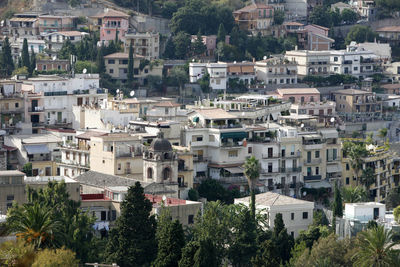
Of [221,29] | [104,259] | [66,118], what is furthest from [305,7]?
[104,259]

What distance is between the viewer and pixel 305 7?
509 feet

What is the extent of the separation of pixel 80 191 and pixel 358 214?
14.0 meters

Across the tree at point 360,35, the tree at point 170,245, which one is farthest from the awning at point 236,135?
the tree at point 360,35

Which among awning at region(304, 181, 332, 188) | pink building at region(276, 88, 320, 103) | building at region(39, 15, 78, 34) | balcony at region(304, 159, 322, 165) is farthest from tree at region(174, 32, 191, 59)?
awning at region(304, 181, 332, 188)

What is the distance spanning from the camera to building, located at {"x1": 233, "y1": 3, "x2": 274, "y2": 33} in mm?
144375

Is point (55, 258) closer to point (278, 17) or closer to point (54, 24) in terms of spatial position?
point (54, 24)

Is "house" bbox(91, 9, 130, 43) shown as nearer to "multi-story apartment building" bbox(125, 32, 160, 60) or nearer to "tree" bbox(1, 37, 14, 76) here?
"multi-story apartment building" bbox(125, 32, 160, 60)

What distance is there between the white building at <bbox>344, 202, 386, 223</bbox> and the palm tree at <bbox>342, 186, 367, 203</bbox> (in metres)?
7.53

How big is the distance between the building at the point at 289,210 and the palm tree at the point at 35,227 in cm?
1746

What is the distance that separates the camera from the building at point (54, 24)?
136m

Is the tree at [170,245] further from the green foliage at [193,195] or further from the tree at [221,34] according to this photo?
the tree at [221,34]

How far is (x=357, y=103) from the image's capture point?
127312mm

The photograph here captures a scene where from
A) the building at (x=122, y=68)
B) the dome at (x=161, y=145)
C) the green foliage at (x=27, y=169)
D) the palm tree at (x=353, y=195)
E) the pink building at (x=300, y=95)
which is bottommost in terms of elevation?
the palm tree at (x=353, y=195)

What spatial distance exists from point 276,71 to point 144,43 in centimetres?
1080
